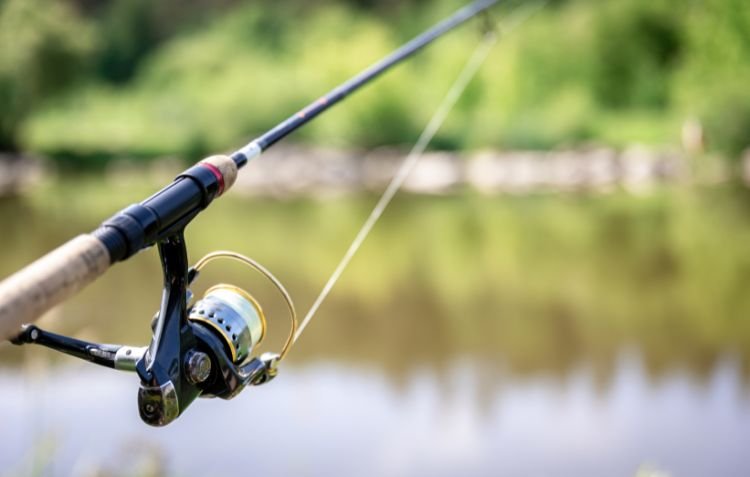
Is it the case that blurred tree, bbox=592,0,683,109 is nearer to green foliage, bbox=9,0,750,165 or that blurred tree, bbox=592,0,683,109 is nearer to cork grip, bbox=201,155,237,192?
green foliage, bbox=9,0,750,165

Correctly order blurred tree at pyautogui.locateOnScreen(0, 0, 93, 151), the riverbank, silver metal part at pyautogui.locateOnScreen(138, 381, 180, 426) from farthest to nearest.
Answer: blurred tree at pyautogui.locateOnScreen(0, 0, 93, 151) → the riverbank → silver metal part at pyautogui.locateOnScreen(138, 381, 180, 426)

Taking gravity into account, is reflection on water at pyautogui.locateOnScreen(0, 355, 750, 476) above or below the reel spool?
below

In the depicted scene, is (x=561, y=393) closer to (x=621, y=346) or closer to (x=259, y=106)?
(x=621, y=346)

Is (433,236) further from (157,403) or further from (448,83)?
(448,83)

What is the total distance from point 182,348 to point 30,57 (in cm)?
952

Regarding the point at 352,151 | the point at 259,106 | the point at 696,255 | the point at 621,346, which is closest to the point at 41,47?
the point at 259,106

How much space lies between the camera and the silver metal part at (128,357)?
0.81 m

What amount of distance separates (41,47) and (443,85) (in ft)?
12.8

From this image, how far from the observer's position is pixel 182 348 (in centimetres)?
84

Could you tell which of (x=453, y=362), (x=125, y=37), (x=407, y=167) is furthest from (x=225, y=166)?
(x=125, y=37)

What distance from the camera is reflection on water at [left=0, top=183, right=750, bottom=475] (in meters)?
2.82

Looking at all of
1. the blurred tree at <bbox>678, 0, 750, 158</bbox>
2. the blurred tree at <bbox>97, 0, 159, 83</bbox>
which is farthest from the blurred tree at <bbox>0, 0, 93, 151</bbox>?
the blurred tree at <bbox>678, 0, 750, 158</bbox>

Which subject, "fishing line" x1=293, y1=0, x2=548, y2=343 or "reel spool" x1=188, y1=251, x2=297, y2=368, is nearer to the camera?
"reel spool" x1=188, y1=251, x2=297, y2=368

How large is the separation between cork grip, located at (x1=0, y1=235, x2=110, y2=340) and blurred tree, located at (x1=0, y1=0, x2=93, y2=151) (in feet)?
31.4
